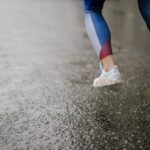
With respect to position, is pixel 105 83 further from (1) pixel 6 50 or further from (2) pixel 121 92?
(1) pixel 6 50

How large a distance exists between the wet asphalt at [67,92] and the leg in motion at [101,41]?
20 cm

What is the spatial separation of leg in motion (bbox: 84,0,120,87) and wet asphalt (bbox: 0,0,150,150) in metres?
0.20

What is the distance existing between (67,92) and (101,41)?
0.58 meters

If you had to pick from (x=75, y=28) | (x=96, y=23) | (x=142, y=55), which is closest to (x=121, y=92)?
(x=96, y=23)

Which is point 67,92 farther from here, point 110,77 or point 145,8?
point 145,8

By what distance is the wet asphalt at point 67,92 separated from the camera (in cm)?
299

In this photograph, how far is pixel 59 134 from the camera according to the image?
10.0ft

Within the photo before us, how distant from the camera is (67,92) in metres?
4.06

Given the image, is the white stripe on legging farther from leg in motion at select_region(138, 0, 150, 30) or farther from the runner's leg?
leg in motion at select_region(138, 0, 150, 30)

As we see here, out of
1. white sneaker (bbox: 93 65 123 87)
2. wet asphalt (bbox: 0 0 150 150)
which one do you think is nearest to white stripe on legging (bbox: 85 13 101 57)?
white sneaker (bbox: 93 65 123 87)

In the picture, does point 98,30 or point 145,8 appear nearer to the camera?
point 145,8

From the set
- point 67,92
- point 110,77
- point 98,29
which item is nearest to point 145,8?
point 98,29

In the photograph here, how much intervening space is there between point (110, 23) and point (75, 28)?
2.77 feet

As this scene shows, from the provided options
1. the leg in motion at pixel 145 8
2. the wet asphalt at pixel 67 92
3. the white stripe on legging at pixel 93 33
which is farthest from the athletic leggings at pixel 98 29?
the wet asphalt at pixel 67 92
